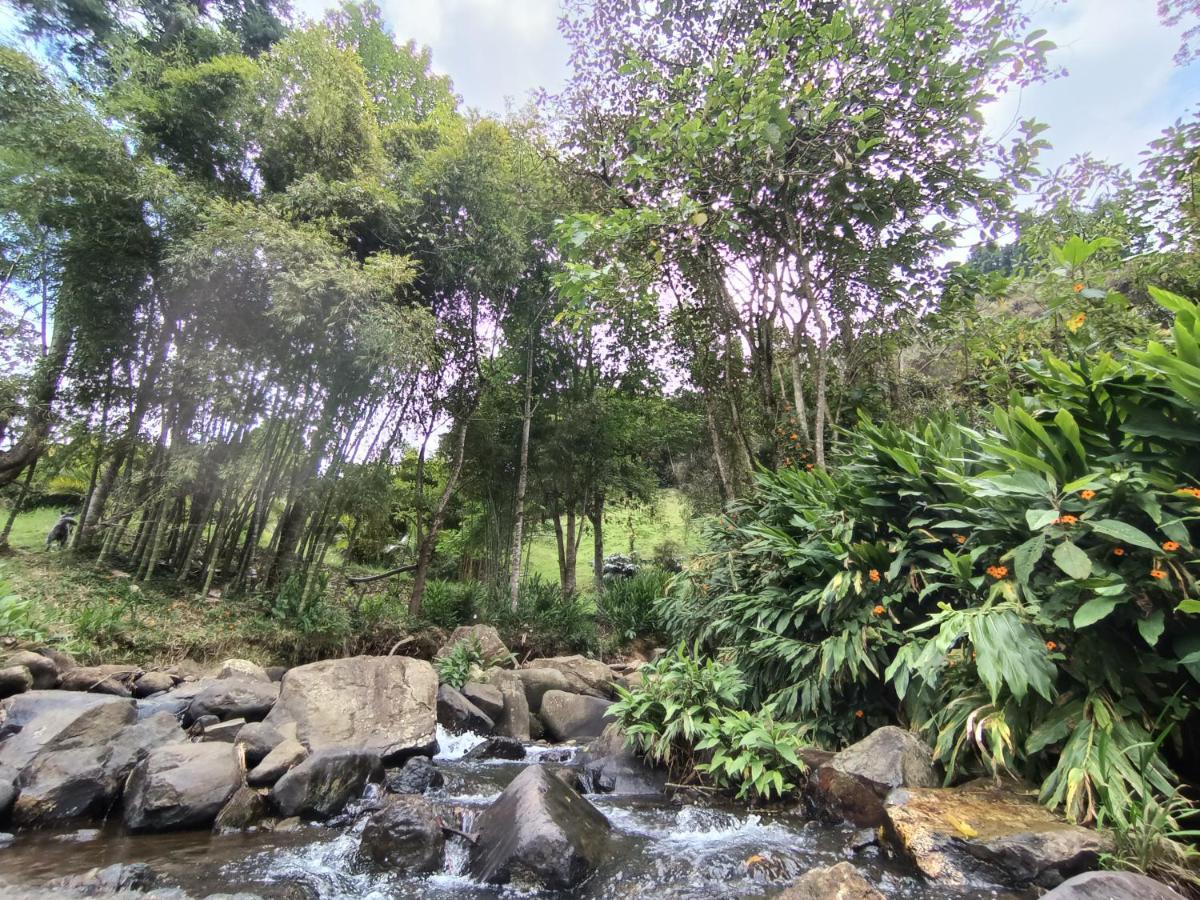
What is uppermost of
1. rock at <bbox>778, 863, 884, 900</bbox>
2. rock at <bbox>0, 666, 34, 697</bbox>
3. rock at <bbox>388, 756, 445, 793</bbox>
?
rock at <bbox>778, 863, 884, 900</bbox>

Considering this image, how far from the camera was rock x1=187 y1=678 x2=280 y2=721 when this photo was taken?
4574 millimetres

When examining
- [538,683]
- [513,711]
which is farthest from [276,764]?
[538,683]

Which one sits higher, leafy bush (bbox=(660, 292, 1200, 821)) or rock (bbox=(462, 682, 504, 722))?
leafy bush (bbox=(660, 292, 1200, 821))

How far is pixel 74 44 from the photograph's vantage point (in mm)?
8789

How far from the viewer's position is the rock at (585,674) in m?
6.78

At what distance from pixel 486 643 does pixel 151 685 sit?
352 cm

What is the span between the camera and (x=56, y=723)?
3592 millimetres

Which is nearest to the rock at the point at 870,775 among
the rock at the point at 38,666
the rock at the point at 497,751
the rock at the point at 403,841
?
the rock at the point at 403,841

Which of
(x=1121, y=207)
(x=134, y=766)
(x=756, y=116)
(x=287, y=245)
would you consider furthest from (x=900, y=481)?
(x=287, y=245)

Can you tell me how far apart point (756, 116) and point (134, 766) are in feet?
19.3

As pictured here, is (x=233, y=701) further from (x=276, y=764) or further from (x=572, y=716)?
(x=572, y=716)

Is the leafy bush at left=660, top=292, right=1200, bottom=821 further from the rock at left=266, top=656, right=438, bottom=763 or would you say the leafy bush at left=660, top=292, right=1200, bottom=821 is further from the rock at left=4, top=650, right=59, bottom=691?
the rock at left=4, top=650, right=59, bottom=691

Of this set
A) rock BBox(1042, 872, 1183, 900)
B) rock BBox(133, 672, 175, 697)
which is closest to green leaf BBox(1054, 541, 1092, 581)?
rock BBox(1042, 872, 1183, 900)

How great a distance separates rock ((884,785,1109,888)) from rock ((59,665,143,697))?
19.5ft
